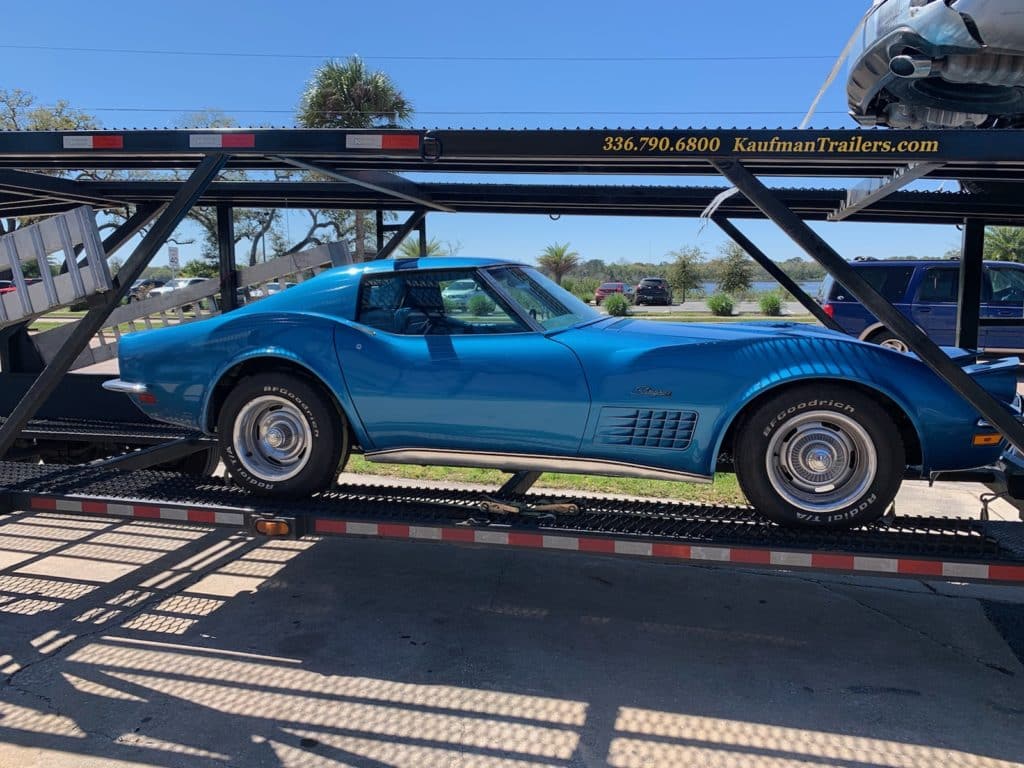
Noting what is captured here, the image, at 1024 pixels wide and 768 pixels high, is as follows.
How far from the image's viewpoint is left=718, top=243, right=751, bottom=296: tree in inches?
1628

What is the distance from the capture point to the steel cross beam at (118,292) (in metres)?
4.04

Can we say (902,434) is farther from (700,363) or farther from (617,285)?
(617,285)

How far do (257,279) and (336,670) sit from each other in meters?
4.67

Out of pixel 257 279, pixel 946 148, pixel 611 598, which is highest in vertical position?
pixel 946 148

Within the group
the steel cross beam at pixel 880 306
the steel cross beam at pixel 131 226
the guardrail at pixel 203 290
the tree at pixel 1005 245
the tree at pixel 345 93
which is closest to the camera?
the steel cross beam at pixel 880 306

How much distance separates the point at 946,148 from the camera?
3.14 metres

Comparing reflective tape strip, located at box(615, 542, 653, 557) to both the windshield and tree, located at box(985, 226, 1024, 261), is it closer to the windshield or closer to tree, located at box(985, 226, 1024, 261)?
the windshield

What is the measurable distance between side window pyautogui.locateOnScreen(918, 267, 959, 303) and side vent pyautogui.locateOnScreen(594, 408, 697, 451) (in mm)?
10764

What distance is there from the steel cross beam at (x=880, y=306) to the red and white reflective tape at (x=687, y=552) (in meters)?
0.58

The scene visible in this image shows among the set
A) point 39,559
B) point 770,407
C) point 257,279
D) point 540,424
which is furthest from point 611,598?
point 257,279

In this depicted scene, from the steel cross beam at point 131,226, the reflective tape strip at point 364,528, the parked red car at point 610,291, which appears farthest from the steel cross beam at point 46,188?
the parked red car at point 610,291

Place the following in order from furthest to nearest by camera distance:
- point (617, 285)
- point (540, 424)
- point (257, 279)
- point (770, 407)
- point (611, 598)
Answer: point (617, 285) < point (257, 279) < point (611, 598) < point (540, 424) < point (770, 407)

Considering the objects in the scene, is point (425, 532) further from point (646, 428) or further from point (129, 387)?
point (129, 387)

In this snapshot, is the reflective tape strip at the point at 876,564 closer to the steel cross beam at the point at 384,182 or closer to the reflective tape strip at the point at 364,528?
the reflective tape strip at the point at 364,528
